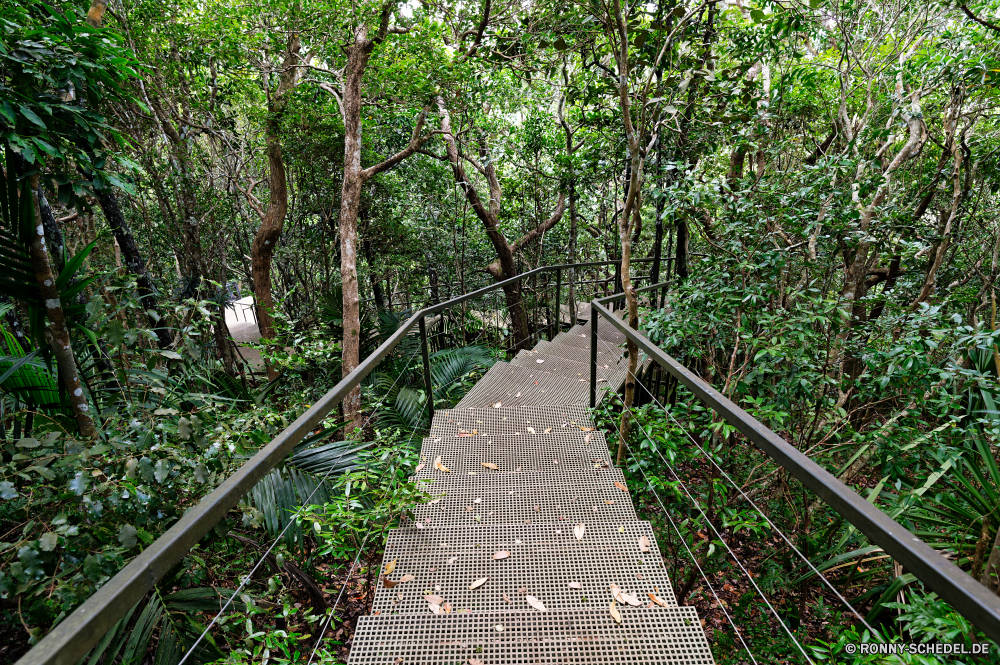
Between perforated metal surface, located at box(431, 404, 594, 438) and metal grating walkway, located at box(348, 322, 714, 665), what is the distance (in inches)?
0.6

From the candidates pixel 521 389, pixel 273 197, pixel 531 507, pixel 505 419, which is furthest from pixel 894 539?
pixel 273 197

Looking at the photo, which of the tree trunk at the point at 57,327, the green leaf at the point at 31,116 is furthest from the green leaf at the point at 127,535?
the green leaf at the point at 31,116

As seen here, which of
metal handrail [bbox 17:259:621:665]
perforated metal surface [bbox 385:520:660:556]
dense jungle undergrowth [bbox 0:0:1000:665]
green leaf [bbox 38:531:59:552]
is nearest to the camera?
metal handrail [bbox 17:259:621:665]

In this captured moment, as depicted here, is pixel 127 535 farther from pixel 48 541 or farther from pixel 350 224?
pixel 350 224

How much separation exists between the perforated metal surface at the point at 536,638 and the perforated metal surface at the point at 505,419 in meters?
1.48

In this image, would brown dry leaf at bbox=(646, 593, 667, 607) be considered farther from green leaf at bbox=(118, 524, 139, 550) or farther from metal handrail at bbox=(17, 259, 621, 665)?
green leaf at bbox=(118, 524, 139, 550)

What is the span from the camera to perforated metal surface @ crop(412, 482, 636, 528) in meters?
2.43

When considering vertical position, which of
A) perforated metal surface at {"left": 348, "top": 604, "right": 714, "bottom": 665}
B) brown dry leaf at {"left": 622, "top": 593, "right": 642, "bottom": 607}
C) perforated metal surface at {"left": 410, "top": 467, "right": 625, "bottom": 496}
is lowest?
perforated metal surface at {"left": 348, "top": 604, "right": 714, "bottom": 665}

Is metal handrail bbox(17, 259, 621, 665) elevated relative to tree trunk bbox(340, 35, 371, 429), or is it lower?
lower

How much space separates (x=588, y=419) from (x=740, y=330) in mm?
1215

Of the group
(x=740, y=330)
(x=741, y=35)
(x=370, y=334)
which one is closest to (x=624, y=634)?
(x=740, y=330)

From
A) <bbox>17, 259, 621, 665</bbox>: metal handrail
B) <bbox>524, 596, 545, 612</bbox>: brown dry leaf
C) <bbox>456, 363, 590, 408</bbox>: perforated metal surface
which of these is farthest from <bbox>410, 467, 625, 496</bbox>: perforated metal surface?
<bbox>17, 259, 621, 665</bbox>: metal handrail

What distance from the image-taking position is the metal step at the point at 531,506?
95.7 inches

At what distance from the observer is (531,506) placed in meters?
2.55
